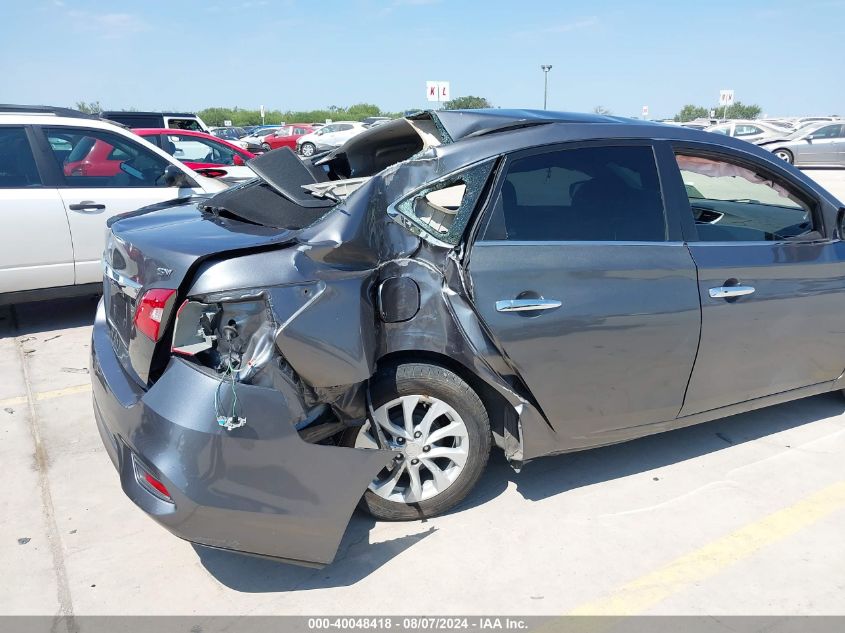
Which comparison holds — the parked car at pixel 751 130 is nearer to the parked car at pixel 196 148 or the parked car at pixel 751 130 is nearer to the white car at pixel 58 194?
the parked car at pixel 196 148

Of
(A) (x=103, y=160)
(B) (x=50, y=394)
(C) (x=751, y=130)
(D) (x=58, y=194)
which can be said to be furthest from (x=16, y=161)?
(C) (x=751, y=130)

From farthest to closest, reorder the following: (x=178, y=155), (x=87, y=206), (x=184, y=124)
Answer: (x=184, y=124), (x=178, y=155), (x=87, y=206)

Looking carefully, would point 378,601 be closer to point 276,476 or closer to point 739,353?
Answer: point 276,476

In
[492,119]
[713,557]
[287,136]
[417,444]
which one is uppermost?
[492,119]

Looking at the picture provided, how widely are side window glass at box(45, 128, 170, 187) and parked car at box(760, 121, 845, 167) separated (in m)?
21.2

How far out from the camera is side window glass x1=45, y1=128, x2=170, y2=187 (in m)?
5.70

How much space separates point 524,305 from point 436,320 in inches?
15.5

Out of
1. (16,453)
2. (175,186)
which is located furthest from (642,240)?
(175,186)

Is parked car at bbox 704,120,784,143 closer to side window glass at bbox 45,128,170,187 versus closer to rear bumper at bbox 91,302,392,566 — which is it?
side window glass at bbox 45,128,170,187

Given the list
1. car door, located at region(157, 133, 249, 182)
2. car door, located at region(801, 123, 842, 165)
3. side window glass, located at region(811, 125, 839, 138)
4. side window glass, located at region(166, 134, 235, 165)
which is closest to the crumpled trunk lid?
car door, located at region(157, 133, 249, 182)

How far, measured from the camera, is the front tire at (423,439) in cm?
300

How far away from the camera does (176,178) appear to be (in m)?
6.09

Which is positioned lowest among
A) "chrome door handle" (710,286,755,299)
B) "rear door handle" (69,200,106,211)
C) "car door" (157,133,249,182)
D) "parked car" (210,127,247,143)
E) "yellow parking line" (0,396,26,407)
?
"yellow parking line" (0,396,26,407)

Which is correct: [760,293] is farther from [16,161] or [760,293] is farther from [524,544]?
[16,161]
